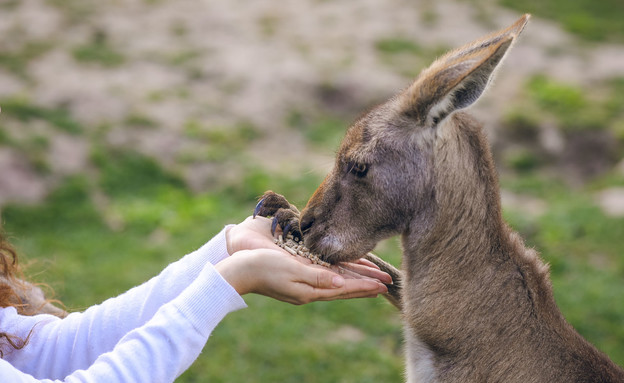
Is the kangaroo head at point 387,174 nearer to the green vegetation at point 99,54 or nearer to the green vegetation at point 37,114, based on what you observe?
the green vegetation at point 37,114

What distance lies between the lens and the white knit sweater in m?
2.16

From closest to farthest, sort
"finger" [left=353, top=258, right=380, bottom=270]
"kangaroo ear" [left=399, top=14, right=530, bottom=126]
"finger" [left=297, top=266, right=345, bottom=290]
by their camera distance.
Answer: "kangaroo ear" [left=399, top=14, right=530, bottom=126] → "finger" [left=297, top=266, right=345, bottom=290] → "finger" [left=353, top=258, right=380, bottom=270]

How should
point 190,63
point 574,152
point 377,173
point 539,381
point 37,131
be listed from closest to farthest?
point 539,381
point 377,173
point 37,131
point 574,152
point 190,63

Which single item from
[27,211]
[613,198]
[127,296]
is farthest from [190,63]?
[127,296]

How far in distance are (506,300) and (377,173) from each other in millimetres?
653

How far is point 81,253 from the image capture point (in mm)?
6004

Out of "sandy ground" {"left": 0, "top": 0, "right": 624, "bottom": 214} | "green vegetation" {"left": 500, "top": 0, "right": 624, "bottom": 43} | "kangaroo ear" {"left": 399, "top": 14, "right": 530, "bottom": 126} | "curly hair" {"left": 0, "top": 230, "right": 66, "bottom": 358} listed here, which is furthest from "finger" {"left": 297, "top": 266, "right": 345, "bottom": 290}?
"green vegetation" {"left": 500, "top": 0, "right": 624, "bottom": 43}

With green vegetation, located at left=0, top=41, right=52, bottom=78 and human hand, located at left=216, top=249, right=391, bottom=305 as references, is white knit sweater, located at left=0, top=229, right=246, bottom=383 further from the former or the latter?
green vegetation, located at left=0, top=41, right=52, bottom=78

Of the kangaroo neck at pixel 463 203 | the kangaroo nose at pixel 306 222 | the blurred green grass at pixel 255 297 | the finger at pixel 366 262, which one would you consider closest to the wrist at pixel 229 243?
the kangaroo nose at pixel 306 222

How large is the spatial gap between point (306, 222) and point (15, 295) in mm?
1151

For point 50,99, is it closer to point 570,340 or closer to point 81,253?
point 81,253

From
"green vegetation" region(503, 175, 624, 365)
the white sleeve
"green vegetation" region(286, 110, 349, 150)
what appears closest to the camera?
the white sleeve

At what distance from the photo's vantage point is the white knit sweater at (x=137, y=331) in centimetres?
216

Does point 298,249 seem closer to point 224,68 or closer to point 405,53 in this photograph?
point 224,68
